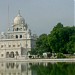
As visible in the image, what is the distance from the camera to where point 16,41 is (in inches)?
3339

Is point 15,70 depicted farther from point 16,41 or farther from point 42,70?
point 16,41

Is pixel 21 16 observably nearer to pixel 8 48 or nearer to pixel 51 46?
pixel 8 48

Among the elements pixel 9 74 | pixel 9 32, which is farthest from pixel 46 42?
pixel 9 74

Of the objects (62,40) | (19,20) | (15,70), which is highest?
(19,20)

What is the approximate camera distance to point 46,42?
72.1 meters

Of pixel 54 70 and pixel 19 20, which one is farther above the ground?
pixel 19 20

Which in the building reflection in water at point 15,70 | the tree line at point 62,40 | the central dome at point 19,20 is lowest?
the building reflection in water at point 15,70

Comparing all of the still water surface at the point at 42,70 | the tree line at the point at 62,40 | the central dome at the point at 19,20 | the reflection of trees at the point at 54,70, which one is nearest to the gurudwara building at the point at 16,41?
the central dome at the point at 19,20

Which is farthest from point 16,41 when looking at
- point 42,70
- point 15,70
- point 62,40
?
point 42,70

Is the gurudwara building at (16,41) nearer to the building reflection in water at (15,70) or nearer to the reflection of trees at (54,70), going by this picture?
the building reflection in water at (15,70)

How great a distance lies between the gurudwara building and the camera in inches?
3275

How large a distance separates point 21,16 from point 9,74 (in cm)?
6214

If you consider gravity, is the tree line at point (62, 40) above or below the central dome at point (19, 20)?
below

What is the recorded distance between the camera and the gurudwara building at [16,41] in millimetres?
83188
